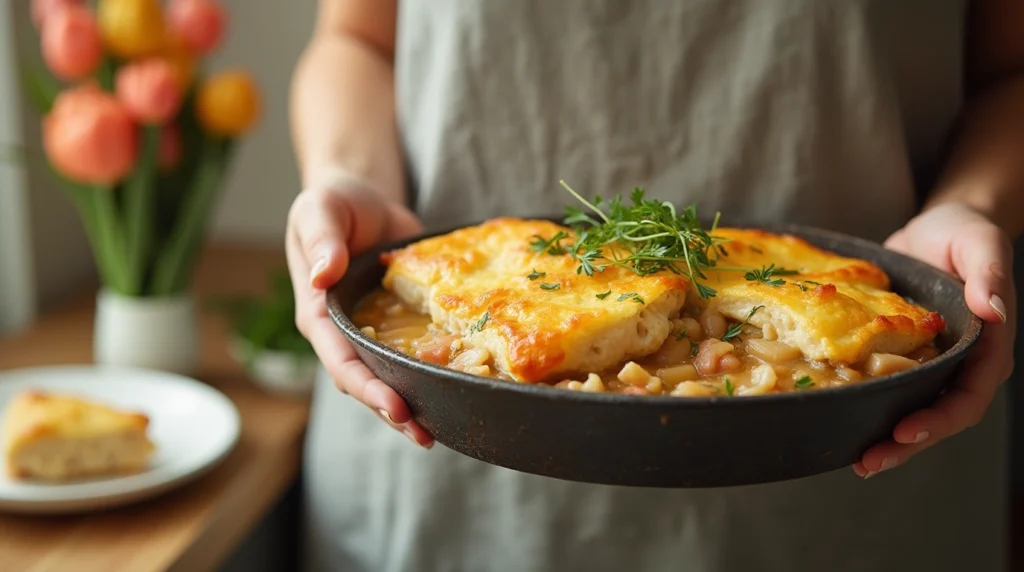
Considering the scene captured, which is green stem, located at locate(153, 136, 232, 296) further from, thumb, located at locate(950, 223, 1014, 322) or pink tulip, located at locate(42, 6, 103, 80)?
thumb, located at locate(950, 223, 1014, 322)

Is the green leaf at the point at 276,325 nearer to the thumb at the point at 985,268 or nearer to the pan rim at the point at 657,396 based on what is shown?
the pan rim at the point at 657,396

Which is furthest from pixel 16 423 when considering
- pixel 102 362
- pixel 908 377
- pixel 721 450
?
pixel 908 377

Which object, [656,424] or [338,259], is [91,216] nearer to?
[338,259]

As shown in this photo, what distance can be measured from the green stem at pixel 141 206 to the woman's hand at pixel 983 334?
1.32 meters

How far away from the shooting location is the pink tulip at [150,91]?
1790 mm

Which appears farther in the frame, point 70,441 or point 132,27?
point 132,27

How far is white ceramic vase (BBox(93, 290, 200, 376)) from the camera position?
1939mm

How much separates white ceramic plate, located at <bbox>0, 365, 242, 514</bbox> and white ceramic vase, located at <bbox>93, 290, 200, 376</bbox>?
3 centimetres

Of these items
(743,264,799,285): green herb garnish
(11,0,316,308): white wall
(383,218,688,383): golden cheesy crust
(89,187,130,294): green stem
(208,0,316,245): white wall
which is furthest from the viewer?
(208,0,316,245): white wall

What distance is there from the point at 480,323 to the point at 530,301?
56 millimetres

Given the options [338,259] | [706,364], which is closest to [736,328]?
[706,364]

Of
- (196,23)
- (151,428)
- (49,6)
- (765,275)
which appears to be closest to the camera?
(765,275)

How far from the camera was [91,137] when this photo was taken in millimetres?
1748

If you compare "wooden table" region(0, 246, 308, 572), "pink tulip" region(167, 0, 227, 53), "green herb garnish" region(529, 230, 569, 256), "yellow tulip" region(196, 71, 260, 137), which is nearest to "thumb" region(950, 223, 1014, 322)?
"green herb garnish" region(529, 230, 569, 256)
